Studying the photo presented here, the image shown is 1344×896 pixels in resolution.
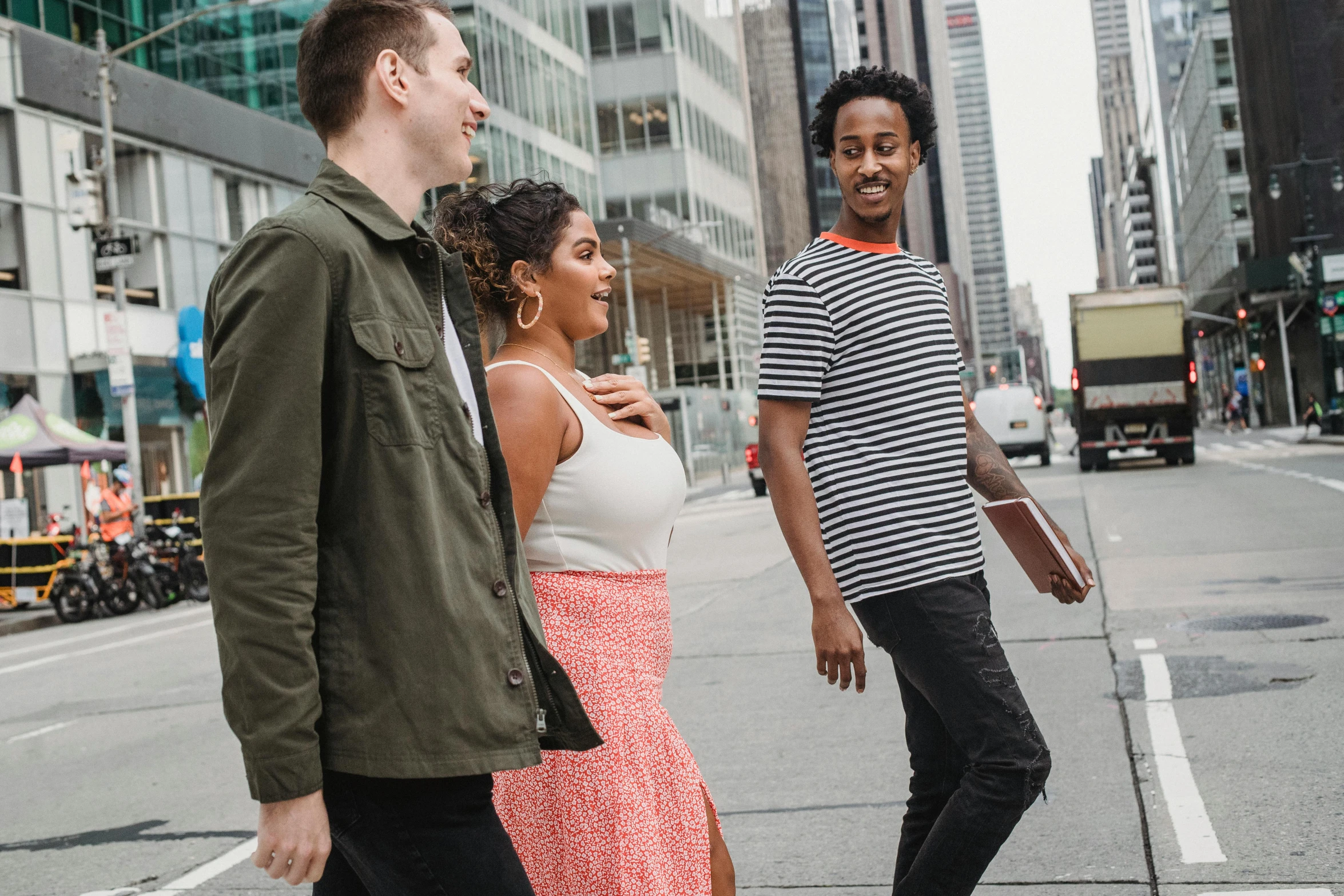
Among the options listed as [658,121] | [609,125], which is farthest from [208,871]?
[658,121]

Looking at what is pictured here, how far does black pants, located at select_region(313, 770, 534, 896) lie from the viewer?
196cm

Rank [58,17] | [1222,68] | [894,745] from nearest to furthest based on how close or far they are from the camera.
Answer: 1. [894,745]
2. [58,17]
3. [1222,68]

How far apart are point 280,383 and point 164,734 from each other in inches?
283

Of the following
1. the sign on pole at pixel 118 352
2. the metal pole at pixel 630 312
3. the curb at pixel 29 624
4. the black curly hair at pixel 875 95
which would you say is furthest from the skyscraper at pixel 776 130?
the black curly hair at pixel 875 95

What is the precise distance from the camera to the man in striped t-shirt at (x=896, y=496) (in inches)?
116

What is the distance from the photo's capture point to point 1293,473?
23.8 m

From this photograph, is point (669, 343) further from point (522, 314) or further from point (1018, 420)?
point (522, 314)

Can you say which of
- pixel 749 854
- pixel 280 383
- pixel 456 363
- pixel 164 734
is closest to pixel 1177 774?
pixel 749 854

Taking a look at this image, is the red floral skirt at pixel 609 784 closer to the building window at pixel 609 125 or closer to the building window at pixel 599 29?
the building window at pixel 609 125

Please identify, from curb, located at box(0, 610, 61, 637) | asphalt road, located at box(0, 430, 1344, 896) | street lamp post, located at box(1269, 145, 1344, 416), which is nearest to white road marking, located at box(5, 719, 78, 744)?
asphalt road, located at box(0, 430, 1344, 896)

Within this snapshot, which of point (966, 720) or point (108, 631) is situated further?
point (108, 631)

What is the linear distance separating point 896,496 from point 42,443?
1809 centimetres

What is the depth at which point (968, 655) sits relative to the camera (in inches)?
116

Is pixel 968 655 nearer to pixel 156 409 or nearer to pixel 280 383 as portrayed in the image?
Result: pixel 280 383
